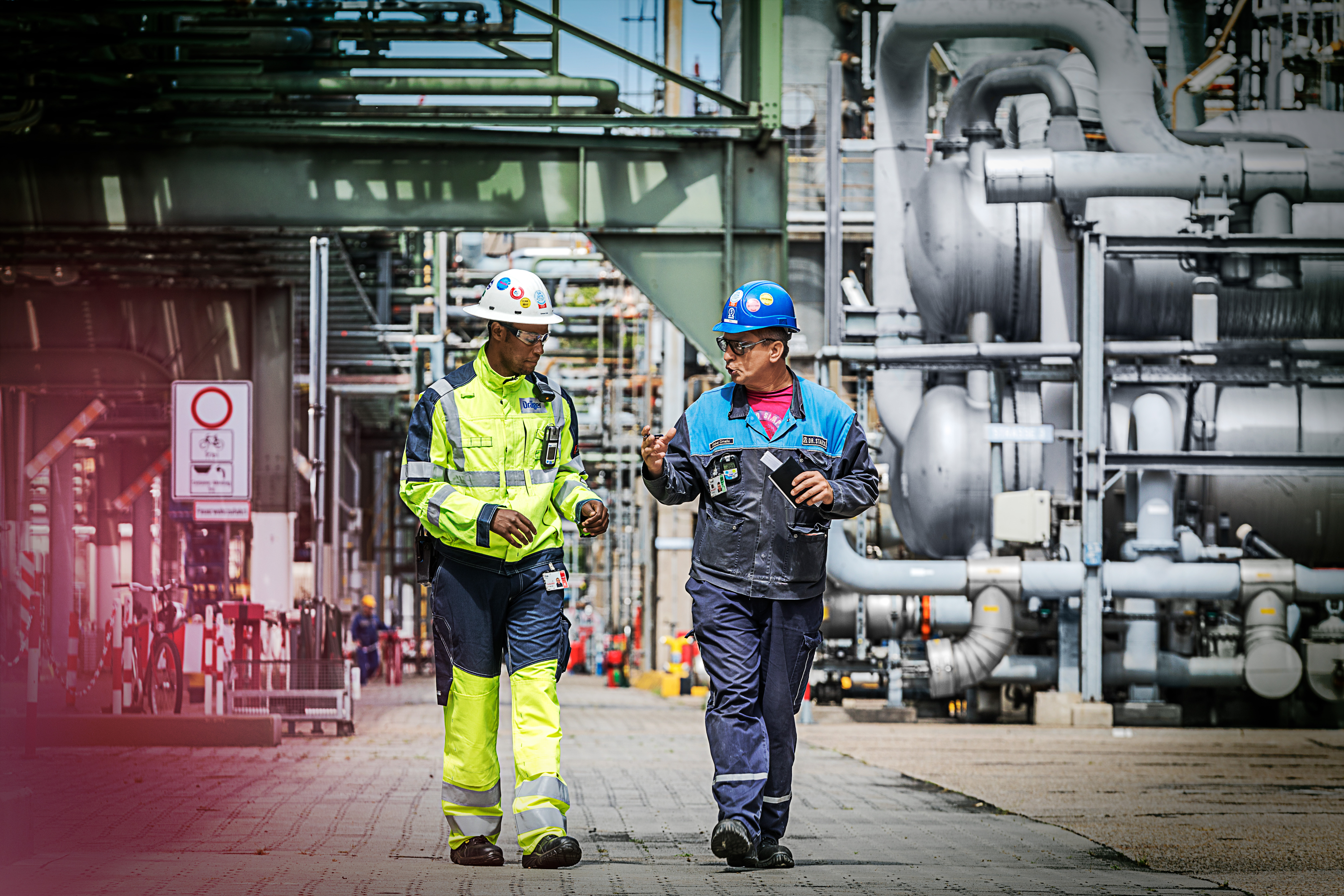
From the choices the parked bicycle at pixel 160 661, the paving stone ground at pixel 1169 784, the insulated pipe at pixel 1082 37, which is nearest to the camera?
the paving stone ground at pixel 1169 784

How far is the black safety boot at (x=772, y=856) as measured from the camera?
5699mm

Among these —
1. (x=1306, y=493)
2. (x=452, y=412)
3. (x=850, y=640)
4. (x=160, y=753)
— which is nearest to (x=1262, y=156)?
(x=1306, y=493)

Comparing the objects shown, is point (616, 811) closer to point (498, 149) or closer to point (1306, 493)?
point (498, 149)

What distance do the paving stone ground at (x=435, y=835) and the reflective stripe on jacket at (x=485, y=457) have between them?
3.78 feet

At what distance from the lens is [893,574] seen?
18406 mm

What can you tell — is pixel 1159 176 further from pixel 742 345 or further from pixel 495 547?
pixel 495 547

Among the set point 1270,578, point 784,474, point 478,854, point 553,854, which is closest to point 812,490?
point 784,474

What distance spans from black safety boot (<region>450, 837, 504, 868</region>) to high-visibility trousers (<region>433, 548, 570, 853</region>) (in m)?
0.03

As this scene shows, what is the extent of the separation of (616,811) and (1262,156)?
12.8m

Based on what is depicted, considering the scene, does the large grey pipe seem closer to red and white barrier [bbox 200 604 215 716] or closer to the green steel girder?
red and white barrier [bbox 200 604 215 716]

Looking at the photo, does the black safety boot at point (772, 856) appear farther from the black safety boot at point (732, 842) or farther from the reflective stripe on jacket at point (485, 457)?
the reflective stripe on jacket at point (485, 457)

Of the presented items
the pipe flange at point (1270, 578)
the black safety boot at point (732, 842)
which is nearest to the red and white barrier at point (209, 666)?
the black safety boot at point (732, 842)

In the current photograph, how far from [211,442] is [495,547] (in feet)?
29.1

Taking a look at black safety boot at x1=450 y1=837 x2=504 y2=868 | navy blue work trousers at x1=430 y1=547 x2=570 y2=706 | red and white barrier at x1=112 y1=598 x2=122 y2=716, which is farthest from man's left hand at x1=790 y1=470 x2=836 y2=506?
red and white barrier at x1=112 y1=598 x2=122 y2=716
